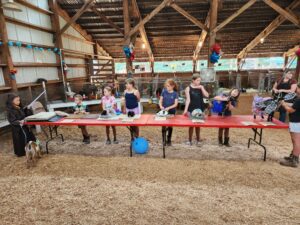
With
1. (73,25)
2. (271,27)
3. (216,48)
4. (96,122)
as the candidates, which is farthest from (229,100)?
(73,25)

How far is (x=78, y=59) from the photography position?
Result: 10.1 metres

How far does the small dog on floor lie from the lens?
360cm

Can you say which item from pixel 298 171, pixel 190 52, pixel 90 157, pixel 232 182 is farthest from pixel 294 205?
pixel 190 52

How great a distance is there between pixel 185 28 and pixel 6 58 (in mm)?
7979

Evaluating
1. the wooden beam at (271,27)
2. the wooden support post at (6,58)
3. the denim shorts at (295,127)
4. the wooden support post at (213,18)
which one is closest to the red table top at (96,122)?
the denim shorts at (295,127)

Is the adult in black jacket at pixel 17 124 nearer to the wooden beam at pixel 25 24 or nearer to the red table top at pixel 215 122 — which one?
the red table top at pixel 215 122

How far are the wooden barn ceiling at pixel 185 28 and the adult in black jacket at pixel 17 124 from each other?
18.7 feet

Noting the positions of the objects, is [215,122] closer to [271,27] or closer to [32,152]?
[32,152]

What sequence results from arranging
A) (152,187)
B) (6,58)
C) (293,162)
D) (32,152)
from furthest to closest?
(6,58), (32,152), (293,162), (152,187)

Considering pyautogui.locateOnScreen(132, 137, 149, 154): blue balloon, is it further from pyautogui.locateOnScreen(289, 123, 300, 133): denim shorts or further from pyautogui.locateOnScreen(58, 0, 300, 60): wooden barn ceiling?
pyautogui.locateOnScreen(58, 0, 300, 60): wooden barn ceiling

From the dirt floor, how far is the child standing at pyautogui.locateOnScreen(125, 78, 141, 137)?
92 cm

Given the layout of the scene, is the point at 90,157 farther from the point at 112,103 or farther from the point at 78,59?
the point at 78,59

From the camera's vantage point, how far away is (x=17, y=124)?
390cm

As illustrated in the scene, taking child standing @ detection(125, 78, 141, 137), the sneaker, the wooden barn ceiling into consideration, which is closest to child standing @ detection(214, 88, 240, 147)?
the sneaker
